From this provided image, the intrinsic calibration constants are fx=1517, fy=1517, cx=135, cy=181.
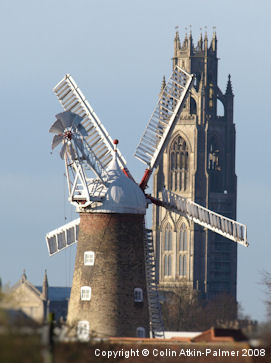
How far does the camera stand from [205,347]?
156 ft

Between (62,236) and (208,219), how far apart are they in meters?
7.08

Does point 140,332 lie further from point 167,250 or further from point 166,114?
point 167,250

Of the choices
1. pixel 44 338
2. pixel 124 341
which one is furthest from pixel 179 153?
pixel 44 338

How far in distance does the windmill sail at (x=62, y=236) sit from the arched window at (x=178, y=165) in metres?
101

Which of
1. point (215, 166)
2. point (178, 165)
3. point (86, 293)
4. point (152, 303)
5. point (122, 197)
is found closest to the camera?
point (86, 293)

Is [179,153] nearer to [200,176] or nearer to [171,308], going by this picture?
[200,176]

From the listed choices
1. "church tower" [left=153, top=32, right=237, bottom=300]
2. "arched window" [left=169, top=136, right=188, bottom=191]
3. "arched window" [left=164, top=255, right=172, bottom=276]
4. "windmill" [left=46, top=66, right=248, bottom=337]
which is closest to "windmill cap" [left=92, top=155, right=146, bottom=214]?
"windmill" [left=46, top=66, right=248, bottom=337]

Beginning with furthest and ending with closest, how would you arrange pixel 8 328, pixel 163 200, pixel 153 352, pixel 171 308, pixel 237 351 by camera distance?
pixel 171 308 < pixel 163 200 < pixel 153 352 < pixel 237 351 < pixel 8 328

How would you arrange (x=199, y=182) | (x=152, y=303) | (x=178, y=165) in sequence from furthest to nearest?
(x=178, y=165) < (x=199, y=182) < (x=152, y=303)

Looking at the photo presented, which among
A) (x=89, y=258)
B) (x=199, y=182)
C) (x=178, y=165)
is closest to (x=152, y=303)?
(x=89, y=258)

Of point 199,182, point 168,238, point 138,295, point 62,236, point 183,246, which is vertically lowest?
point 138,295

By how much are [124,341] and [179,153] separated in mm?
120746

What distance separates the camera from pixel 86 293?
6412cm

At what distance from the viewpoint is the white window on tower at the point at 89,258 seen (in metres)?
64.2
